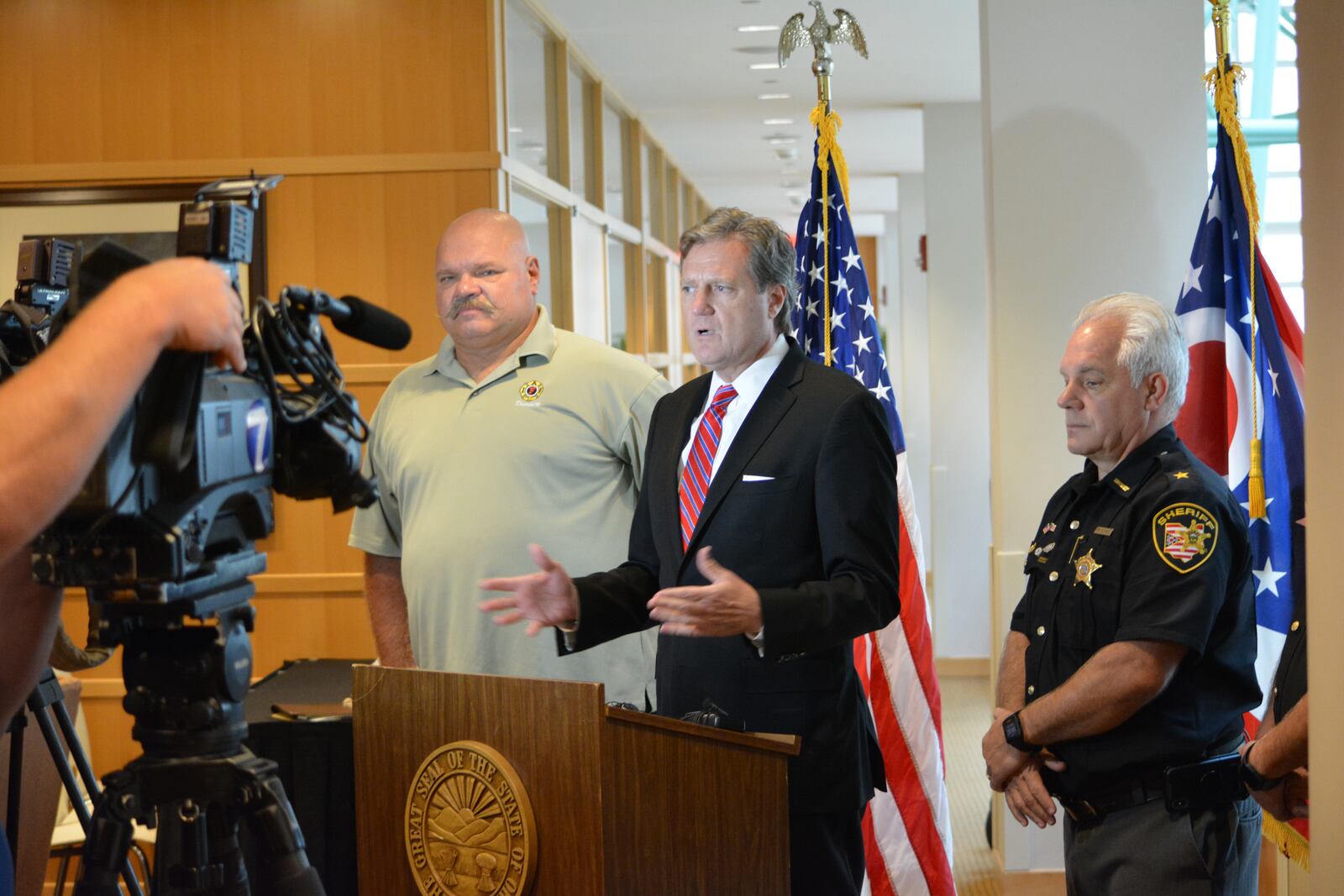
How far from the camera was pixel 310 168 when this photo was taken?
4.29m

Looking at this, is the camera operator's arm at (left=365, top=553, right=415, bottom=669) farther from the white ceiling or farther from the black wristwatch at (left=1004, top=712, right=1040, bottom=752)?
the white ceiling

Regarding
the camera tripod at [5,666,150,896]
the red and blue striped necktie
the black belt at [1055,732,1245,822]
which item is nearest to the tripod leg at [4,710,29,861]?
the camera tripod at [5,666,150,896]

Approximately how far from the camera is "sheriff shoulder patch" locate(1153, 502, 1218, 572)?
2129 millimetres

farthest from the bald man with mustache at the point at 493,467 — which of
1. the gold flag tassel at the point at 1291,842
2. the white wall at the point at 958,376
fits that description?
the white wall at the point at 958,376

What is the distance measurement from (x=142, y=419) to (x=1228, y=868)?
75.0 inches

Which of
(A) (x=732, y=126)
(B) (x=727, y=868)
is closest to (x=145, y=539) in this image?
(B) (x=727, y=868)

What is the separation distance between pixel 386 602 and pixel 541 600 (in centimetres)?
117

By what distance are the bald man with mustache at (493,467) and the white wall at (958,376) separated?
14.9 ft

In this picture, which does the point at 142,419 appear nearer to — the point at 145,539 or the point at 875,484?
the point at 145,539

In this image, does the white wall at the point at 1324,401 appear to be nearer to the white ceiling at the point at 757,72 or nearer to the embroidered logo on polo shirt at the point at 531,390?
the embroidered logo on polo shirt at the point at 531,390

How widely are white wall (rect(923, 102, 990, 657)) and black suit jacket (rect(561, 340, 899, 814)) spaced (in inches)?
207

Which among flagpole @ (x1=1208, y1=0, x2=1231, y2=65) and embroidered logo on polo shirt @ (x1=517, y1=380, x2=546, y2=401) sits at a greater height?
flagpole @ (x1=1208, y1=0, x2=1231, y2=65)

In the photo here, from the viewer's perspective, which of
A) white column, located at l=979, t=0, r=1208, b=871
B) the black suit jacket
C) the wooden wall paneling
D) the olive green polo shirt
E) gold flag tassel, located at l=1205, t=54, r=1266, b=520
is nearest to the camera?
the black suit jacket

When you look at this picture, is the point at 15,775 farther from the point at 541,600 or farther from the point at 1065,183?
the point at 1065,183
